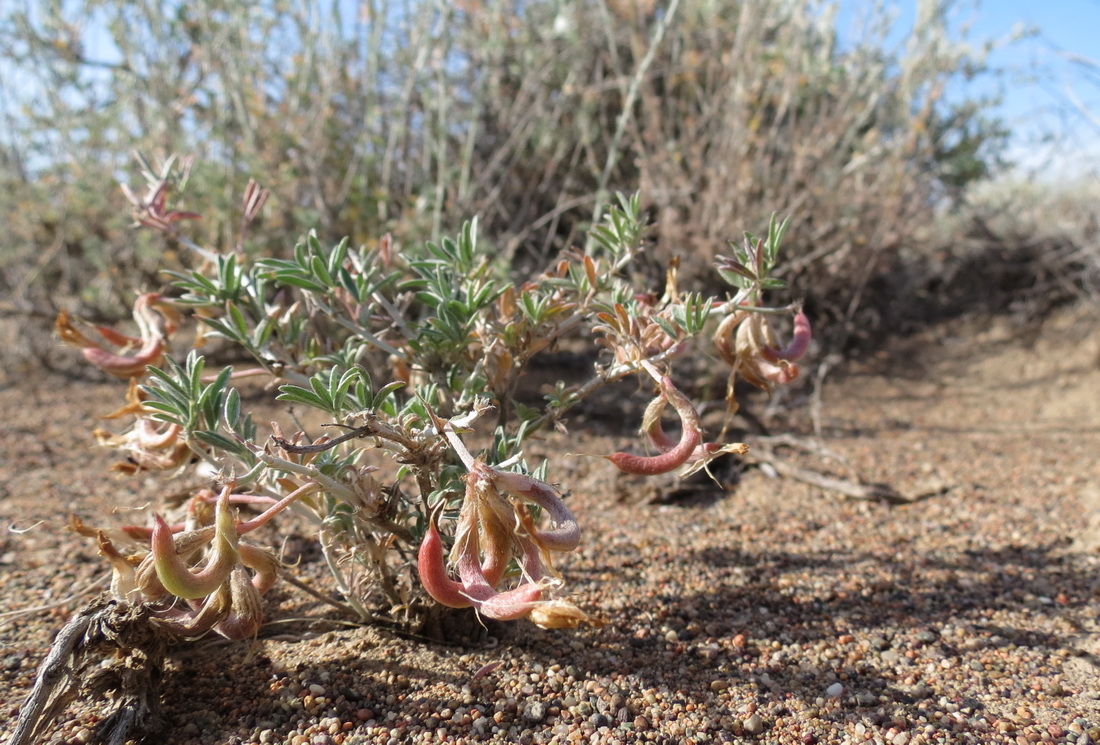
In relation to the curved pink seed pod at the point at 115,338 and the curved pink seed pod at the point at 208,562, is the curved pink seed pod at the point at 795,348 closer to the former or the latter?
the curved pink seed pod at the point at 208,562

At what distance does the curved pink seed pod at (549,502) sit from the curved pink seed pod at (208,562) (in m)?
0.38

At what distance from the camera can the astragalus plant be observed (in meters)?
1.03

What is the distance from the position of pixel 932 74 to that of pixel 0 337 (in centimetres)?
531

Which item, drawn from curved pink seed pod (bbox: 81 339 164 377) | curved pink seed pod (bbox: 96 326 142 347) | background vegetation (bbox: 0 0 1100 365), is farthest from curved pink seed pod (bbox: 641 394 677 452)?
background vegetation (bbox: 0 0 1100 365)

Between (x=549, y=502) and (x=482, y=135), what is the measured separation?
3637 millimetres

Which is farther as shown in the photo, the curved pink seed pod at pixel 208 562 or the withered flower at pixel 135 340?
the withered flower at pixel 135 340

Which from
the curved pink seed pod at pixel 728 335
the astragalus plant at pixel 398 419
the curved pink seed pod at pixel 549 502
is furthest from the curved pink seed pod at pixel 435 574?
the curved pink seed pod at pixel 728 335

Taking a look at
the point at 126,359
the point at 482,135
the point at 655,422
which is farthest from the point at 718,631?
the point at 482,135

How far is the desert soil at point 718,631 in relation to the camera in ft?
4.27

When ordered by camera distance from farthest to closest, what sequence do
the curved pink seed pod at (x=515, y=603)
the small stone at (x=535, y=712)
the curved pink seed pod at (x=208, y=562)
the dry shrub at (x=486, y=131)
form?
the dry shrub at (x=486, y=131)
the small stone at (x=535, y=712)
the curved pink seed pod at (x=208, y=562)
the curved pink seed pod at (x=515, y=603)

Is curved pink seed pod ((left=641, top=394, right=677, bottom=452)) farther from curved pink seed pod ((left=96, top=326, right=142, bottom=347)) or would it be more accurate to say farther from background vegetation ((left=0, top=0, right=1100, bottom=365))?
background vegetation ((left=0, top=0, right=1100, bottom=365))

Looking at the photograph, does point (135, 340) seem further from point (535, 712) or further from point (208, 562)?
point (535, 712)

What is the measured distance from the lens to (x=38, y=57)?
3844mm

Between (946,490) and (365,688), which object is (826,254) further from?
(365,688)
